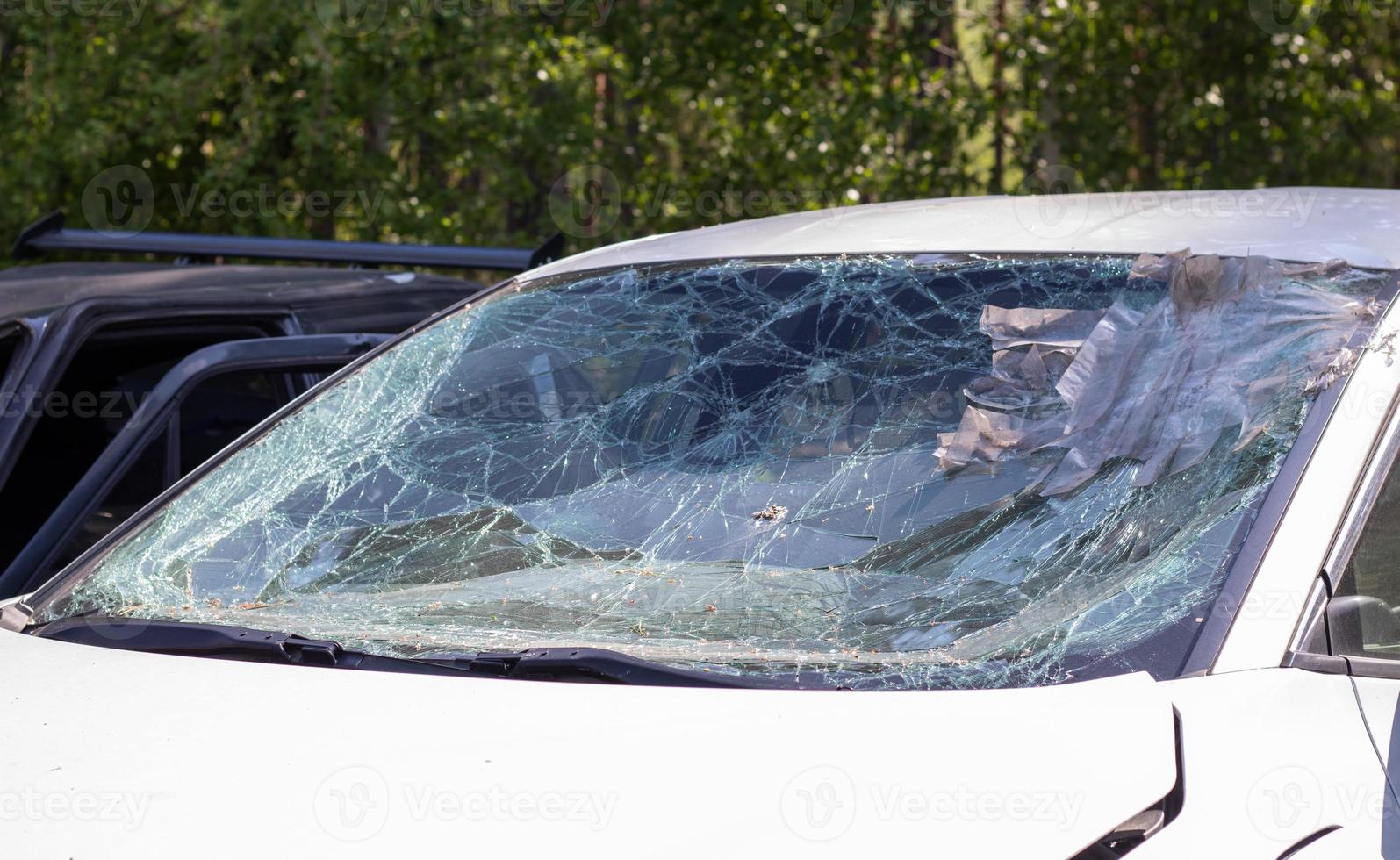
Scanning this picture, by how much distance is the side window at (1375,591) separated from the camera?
169cm

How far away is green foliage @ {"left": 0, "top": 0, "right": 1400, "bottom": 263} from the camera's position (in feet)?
26.7

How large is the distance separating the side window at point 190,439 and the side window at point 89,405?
0.19m

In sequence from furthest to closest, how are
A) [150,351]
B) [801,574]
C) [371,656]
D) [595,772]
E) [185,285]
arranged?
[150,351], [185,285], [801,574], [371,656], [595,772]

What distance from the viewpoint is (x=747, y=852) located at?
1407 millimetres

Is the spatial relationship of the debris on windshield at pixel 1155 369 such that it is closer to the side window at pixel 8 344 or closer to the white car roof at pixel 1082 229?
the white car roof at pixel 1082 229

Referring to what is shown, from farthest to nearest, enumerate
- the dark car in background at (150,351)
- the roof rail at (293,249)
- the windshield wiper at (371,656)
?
the roof rail at (293,249)
the dark car in background at (150,351)
the windshield wiper at (371,656)

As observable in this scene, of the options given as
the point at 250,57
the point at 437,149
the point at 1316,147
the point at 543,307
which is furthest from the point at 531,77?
the point at 543,307

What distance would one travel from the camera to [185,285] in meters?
3.81

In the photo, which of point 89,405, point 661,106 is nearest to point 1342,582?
point 89,405

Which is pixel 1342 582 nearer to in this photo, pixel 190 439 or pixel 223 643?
pixel 223 643

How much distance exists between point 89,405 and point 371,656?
247 cm

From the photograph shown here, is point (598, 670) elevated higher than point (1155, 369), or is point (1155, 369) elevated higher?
point (1155, 369)

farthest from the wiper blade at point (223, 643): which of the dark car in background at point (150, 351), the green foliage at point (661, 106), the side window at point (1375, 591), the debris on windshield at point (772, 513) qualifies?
the green foliage at point (661, 106)

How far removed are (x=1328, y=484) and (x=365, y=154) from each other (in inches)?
297
